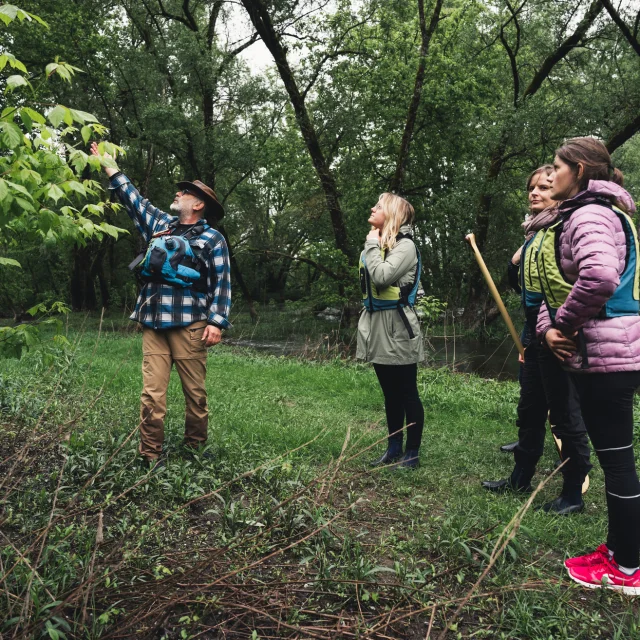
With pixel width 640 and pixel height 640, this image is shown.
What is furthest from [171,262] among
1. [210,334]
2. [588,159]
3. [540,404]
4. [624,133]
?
[624,133]

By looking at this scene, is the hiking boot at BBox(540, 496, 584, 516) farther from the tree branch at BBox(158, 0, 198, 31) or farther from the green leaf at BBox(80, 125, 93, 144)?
the tree branch at BBox(158, 0, 198, 31)

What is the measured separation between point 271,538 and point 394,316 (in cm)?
196

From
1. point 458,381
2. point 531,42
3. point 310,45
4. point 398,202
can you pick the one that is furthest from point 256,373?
point 531,42

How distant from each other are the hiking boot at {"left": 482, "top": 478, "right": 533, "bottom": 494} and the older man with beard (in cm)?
213

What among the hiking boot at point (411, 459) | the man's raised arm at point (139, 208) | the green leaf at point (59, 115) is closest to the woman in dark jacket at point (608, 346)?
the hiking boot at point (411, 459)

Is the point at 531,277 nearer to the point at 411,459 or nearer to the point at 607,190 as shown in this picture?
the point at 607,190

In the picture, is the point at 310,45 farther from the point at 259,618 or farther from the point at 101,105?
the point at 259,618

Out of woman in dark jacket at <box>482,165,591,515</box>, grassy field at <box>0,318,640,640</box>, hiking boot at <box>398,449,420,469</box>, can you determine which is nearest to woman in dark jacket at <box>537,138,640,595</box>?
grassy field at <box>0,318,640,640</box>

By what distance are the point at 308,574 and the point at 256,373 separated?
21.2 ft

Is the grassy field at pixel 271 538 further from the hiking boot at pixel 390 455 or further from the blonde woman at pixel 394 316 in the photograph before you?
the blonde woman at pixel 394 316

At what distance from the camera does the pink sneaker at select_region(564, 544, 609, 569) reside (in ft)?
9.24

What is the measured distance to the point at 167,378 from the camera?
4.12 m

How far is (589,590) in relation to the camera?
2715mm

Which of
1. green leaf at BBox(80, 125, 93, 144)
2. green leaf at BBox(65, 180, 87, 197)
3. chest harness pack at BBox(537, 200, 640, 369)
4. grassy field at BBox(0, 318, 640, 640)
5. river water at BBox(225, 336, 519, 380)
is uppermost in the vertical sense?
green leaf at BBox(80, 125, 93, 144)
